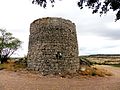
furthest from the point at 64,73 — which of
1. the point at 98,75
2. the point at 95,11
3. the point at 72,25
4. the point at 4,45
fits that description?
the point at 4,45

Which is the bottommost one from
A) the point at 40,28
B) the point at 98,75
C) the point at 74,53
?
the point at 98,75

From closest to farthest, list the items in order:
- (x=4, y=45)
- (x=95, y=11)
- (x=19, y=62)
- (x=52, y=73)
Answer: (x=95, y=11)
(x=52, y=73)
(x=19, y=62)
(x=4, y=45)

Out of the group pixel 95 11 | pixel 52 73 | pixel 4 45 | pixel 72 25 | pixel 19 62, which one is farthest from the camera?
pixel 4 45

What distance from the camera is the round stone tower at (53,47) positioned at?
27594 millimetres

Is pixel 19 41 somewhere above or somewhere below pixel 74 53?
above

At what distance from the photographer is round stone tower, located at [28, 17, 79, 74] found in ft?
90.5

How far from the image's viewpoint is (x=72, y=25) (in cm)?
2966

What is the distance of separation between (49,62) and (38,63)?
4.28ft

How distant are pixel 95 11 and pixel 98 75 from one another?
54.6 ft

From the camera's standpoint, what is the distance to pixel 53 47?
2766 centimetres

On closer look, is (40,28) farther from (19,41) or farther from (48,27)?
(19,41)

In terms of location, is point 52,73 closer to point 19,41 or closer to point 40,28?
point 40,28

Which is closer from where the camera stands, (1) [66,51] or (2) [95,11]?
(2) [95,11]

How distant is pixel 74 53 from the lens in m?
29.1
